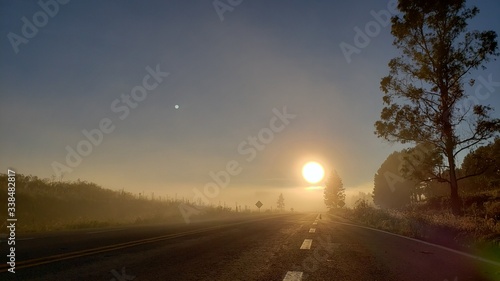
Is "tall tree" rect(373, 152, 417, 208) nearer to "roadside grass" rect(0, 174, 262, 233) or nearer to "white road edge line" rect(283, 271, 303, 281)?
"roadside grass" rect(0, 174, 262, 233)

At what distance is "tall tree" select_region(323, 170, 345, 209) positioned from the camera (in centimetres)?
10756

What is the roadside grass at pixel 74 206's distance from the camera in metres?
21.0

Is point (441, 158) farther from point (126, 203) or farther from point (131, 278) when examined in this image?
point (126, 203)

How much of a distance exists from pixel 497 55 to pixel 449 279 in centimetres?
1771

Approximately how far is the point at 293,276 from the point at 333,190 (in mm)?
109172

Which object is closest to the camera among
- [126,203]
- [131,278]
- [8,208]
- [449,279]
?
[131,278]

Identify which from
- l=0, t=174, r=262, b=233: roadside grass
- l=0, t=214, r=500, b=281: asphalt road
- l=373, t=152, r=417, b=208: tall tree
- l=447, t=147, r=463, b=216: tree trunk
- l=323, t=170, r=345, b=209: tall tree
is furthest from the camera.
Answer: l=323, t=170, r=345, b=209: tall tree

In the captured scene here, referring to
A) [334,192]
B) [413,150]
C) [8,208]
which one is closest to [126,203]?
[8,208]

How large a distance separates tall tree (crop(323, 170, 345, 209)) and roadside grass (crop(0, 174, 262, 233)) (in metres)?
71.7

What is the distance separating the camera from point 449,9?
1900 centimetres

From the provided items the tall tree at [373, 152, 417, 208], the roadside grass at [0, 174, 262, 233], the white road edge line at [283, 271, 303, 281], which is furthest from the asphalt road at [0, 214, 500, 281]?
the tall tree at [373, 152, 417, 208]

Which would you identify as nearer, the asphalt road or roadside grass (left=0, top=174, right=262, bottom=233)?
the asphalt road

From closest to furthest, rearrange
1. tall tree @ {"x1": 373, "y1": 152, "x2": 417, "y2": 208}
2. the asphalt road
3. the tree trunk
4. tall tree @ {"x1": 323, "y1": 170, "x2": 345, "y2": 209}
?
the asphalt road < the tree trunk < tall tree @ {"x1": 373, "y1": 152, "x2": 417, "y2": 208} < tall tree @ {"x1": 323, "y1": 170, "x2": 345, "y2": 209}

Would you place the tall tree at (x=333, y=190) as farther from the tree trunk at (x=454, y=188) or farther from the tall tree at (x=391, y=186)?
the tree trunk at (x=454, y=188)
